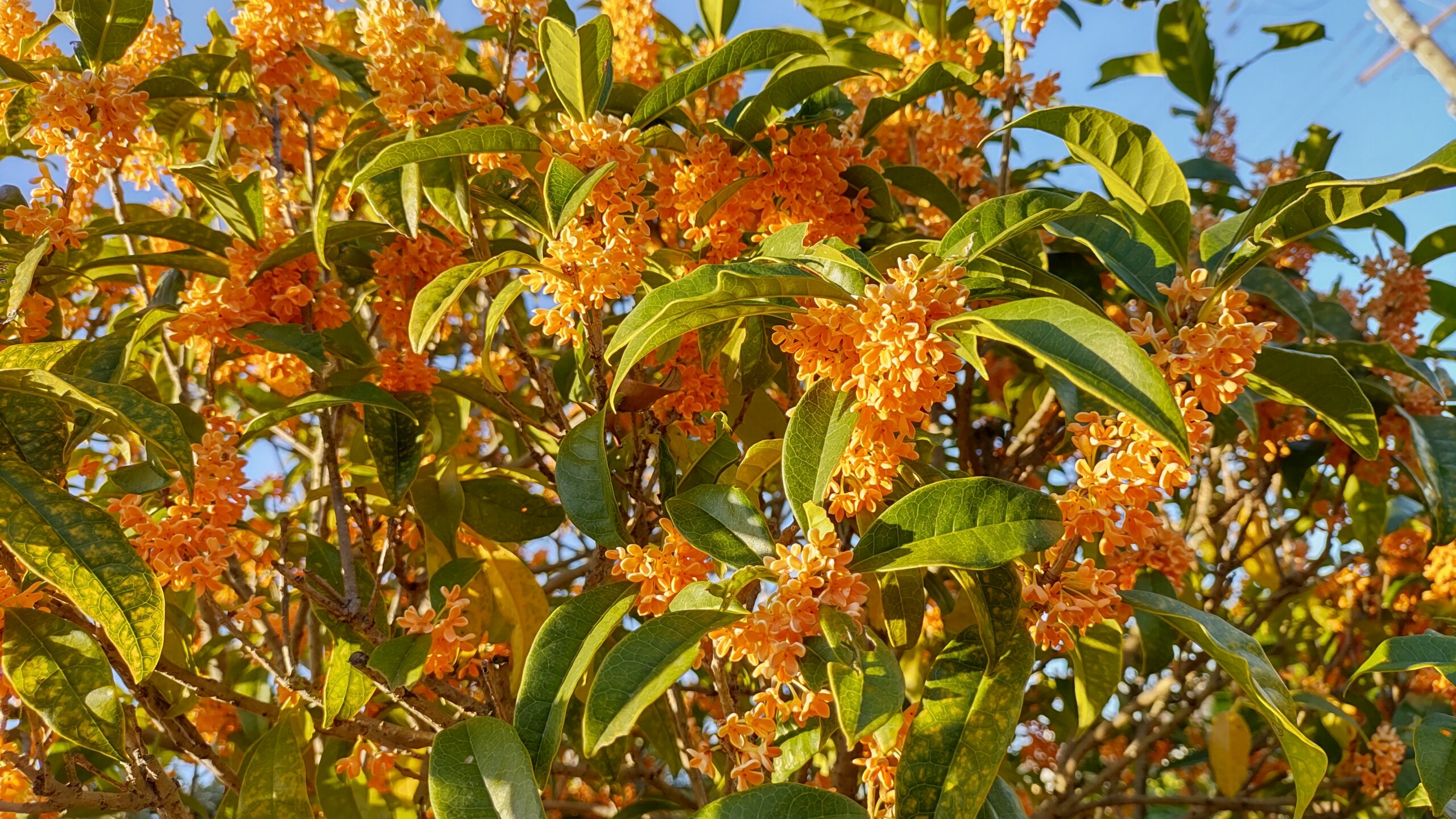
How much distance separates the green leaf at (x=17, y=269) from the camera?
4.94ft

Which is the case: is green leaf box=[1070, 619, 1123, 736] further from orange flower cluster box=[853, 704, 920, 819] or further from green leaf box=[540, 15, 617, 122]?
green leaf box=[540, 15, 617, 122]

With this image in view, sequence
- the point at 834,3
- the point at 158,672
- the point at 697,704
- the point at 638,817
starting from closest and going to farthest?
1. the point at 158,672
2. the point at 638,817
3. the point at 834,3
4. the point at 697,704

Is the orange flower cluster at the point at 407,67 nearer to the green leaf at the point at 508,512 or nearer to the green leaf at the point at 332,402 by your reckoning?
the green leaf at the point at 332,402

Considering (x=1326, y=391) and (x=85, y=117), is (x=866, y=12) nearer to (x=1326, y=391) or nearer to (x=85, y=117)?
(x=1326, y=391)

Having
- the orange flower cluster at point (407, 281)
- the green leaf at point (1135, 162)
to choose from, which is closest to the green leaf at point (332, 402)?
the orange flower cluster at point (407, 281)

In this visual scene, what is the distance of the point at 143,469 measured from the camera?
4.75 feet

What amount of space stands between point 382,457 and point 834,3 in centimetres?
150

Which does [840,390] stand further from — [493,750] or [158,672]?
[158,672]

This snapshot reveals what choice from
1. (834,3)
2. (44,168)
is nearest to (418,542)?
(44,168)

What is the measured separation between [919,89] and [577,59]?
0.62 m

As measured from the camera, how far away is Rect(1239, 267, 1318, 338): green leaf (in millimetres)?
2000

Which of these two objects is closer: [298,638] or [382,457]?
[382,457]

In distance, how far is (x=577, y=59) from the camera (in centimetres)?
143

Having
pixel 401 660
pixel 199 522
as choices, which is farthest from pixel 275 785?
pixel 199 522
